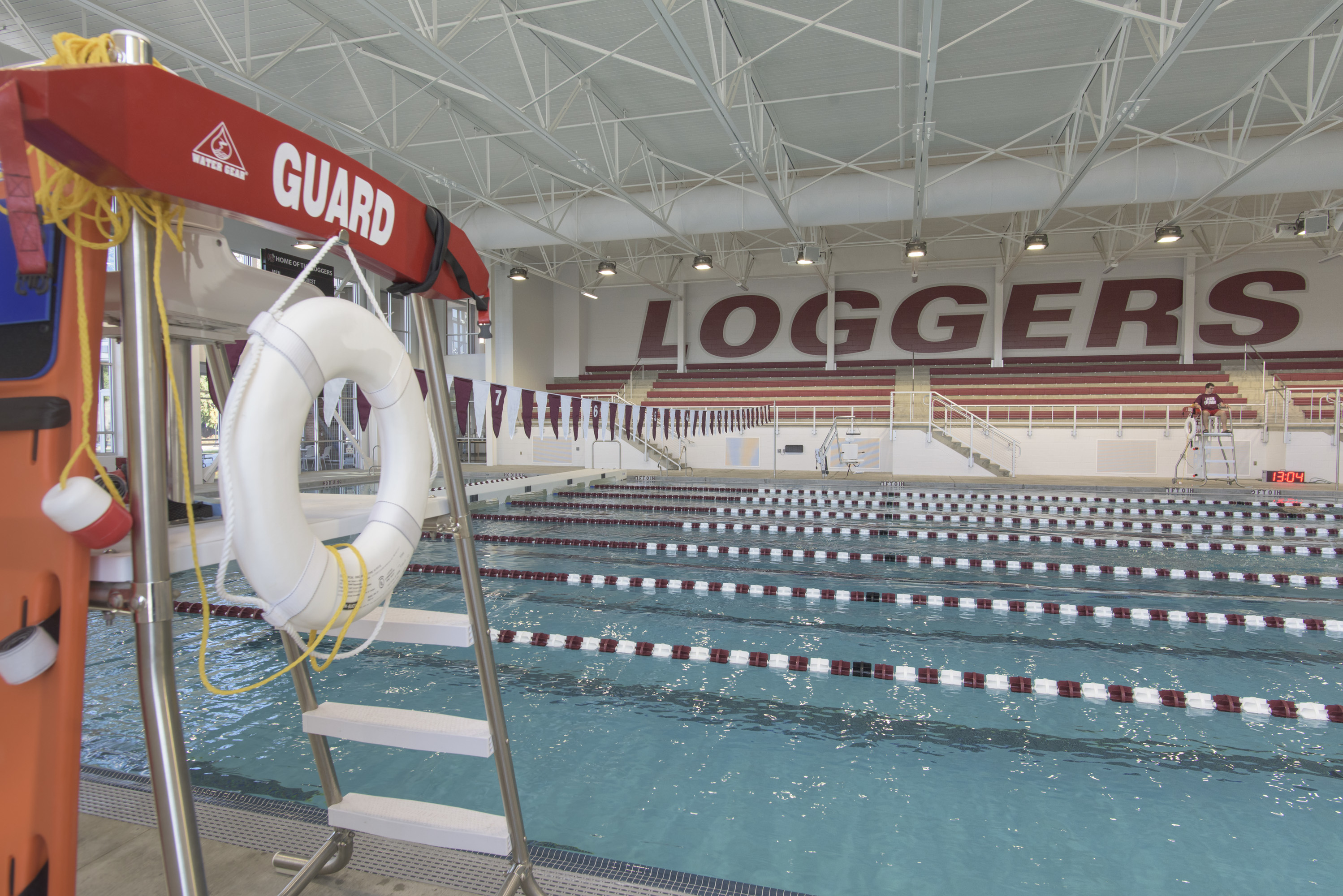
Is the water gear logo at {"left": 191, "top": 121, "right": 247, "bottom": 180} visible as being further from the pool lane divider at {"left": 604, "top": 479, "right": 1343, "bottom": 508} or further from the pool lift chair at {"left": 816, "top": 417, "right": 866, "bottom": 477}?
the pool lift chair at {"left": 816, "top": 417, "right": 866, "bottom": 477}

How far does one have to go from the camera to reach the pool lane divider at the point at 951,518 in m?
7.32

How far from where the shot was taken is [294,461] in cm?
110

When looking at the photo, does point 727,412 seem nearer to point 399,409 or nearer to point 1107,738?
point 1107,738

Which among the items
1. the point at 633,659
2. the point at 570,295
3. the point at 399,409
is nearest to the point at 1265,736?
the point at 633,659

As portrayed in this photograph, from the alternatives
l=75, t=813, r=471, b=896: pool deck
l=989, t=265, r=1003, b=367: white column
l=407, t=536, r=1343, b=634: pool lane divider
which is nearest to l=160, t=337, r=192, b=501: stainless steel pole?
l=75, t=813, r=471, b=896: pool deck

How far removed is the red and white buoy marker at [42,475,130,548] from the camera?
0.95 m

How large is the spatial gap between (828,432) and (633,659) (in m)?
11.3

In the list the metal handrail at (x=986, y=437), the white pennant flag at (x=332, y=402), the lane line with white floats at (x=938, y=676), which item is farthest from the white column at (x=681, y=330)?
the lane line with white floats at (x=938, y=676)

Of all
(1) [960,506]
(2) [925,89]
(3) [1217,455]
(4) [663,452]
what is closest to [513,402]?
(2) [925,89]

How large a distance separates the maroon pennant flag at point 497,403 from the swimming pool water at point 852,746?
276 cm

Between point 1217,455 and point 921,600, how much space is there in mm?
11038

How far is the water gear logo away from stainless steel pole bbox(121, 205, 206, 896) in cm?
12

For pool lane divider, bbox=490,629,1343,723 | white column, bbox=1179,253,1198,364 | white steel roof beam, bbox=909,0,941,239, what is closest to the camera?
pool lane divider, bbox=490,629,1343,723

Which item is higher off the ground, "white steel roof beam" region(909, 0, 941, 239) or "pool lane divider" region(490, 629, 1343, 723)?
"white steel roof beam" region(909, 0, 941, 239)
